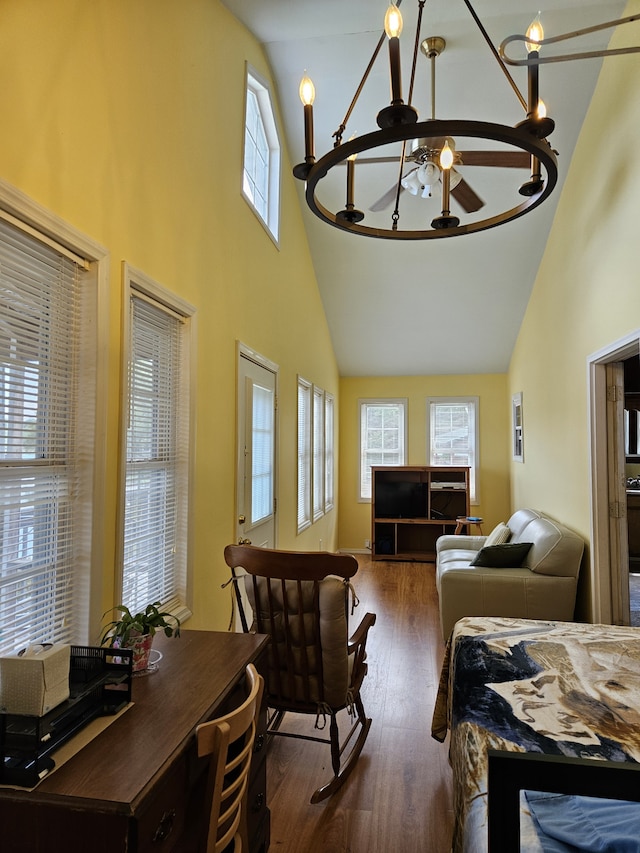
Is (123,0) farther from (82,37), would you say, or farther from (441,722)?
(441,722)

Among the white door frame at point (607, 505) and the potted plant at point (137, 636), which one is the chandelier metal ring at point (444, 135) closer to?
the potted plant at point (137, 636)

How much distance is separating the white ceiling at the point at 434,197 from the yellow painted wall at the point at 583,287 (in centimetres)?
28

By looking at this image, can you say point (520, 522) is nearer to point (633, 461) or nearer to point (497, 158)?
point (633, 461)

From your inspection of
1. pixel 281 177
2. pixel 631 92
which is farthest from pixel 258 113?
pixel 631 92

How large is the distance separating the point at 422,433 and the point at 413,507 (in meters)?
1.14

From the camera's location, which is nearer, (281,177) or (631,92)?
(631,92)

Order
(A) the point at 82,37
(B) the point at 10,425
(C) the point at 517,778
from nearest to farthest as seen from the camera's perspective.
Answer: (C) the point at 517,778, (B) the point at 10,425, (A) the point at 82,37

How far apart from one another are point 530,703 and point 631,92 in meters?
3.40

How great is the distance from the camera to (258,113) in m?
4.07

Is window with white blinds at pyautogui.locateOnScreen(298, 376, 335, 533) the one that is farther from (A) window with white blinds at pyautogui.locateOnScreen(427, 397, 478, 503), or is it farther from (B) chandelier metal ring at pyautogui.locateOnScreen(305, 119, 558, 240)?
(B) chandelier metal ring at pyautogui.locateOnScreen(305, 119, 558, 240)

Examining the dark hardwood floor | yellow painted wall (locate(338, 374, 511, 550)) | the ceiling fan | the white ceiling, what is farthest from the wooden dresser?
yellow painted wall (locate(338, 374, 511, 550))

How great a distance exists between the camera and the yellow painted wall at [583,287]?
3062 millimetres

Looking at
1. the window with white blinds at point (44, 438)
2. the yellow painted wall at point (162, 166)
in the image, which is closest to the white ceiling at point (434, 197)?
the yellow painted wall at point (162, 166)

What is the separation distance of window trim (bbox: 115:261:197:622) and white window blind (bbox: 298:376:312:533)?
264 cm
